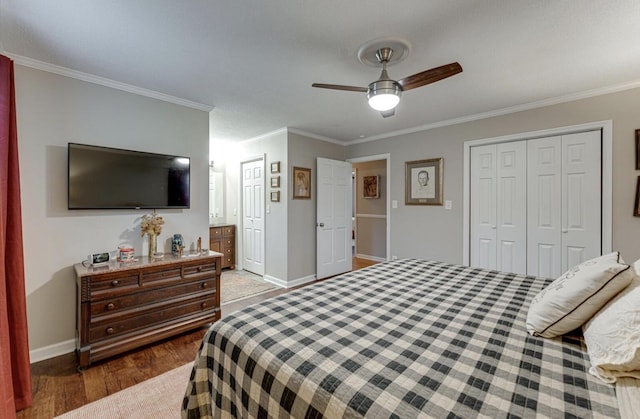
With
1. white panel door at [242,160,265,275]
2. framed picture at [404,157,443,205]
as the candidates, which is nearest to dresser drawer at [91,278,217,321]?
white panel door at [242,160,265,275]

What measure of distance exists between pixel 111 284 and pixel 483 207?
3.97 m

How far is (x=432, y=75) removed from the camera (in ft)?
5.72

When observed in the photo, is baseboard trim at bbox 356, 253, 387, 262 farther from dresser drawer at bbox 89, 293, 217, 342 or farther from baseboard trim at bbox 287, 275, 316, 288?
dresser drawer at bbox 89, 293, 217, 342

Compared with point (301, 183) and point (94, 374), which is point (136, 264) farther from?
point (301, 183)

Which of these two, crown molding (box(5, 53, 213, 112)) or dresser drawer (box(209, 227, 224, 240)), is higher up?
crown molding (box(5, 53, 213, 112))

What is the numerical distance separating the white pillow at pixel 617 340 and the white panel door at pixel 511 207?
2449mm

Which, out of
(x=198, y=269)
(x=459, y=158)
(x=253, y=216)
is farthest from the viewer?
(x=253, y=216)

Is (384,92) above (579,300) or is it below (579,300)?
above

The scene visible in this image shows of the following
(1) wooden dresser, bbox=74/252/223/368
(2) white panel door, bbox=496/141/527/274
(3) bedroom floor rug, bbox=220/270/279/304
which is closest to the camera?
(1) wooden dresser, bbox=74/252/223/368

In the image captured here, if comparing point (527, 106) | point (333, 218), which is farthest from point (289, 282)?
point (527, 106)

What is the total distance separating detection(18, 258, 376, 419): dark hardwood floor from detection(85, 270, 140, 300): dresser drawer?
555 millimetres

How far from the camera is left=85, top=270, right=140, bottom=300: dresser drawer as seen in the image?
2.05 metres

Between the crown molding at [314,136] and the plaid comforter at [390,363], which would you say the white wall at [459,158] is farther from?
the plaid comforter at [390,363]

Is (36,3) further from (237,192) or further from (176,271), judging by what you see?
(237,192)
